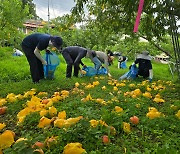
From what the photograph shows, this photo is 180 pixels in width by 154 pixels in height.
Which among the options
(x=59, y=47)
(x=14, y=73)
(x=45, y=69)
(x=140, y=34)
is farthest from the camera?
(x=140, y=34)

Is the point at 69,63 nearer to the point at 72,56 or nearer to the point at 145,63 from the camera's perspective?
the point at 72,56

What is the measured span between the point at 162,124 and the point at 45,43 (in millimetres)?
4003

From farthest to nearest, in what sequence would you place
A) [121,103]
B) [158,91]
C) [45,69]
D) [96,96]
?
[45,69] → [158,91] → [96,96] → [121,103]

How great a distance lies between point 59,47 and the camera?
6250mm

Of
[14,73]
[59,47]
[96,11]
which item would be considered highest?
[96,11]

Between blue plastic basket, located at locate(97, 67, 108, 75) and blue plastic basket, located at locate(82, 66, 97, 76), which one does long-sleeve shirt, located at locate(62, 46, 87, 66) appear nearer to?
blue plastic basket, located at locate(82, 66, 97, 76)

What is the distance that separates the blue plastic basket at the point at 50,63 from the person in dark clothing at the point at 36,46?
302 millimetres

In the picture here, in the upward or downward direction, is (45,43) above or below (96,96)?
above

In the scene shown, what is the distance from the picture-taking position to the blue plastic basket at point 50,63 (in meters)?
7.23

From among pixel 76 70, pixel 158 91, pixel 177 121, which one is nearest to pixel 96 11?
pixel 76 70

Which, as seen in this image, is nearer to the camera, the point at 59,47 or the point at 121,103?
the point at 121,103

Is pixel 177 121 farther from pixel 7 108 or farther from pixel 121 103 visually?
pixel 7 108

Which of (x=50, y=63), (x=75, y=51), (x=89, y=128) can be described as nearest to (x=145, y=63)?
(x=75, y=51)

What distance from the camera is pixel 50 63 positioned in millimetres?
7332
